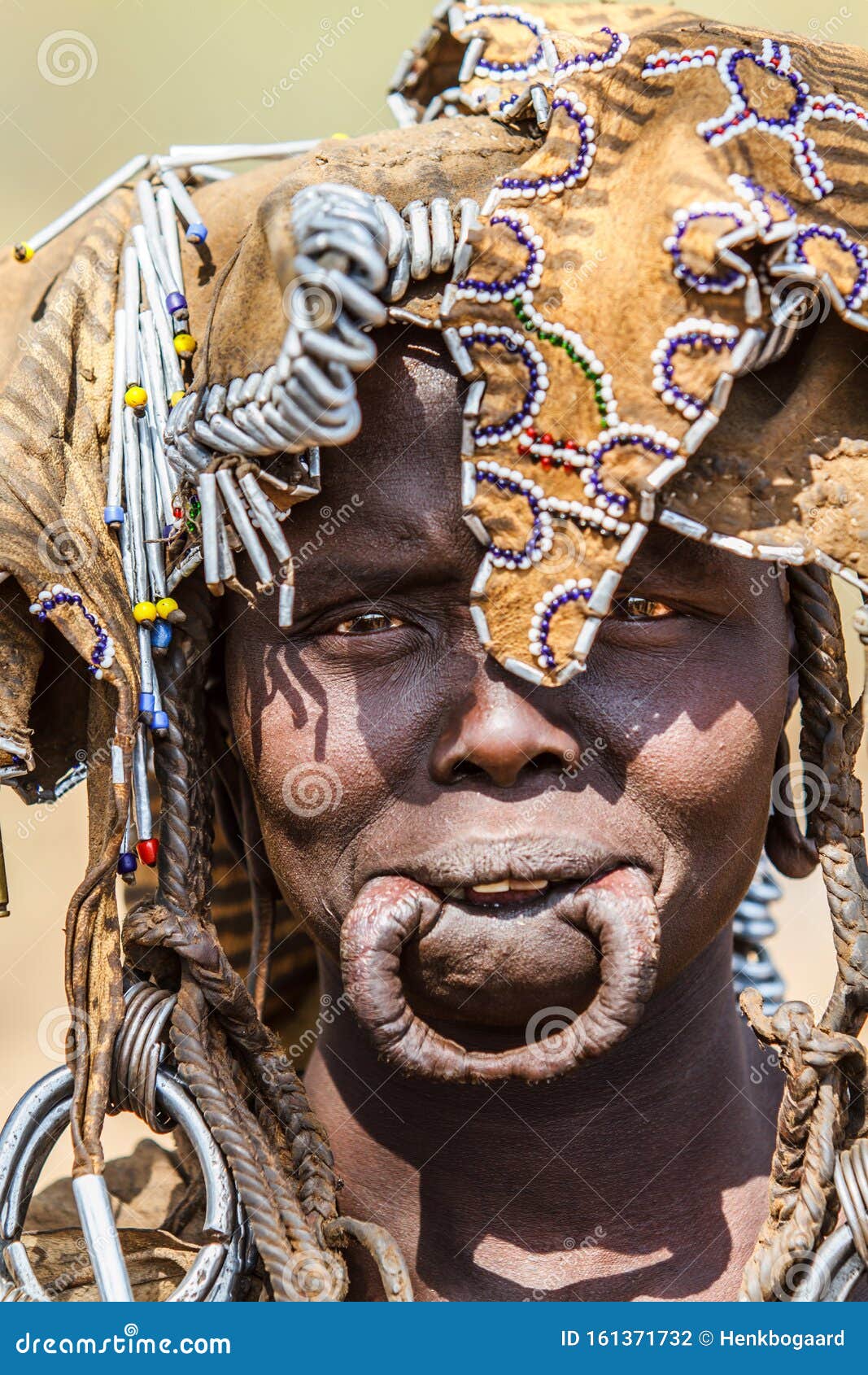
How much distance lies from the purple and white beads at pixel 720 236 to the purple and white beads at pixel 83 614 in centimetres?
88

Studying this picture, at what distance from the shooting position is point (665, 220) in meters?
1.74

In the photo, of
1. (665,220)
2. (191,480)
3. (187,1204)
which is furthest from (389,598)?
(187,1204)

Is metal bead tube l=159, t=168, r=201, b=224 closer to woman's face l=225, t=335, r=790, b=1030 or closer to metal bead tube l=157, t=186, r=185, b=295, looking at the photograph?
metal bead tube l=157, t=186, r=185, b=295

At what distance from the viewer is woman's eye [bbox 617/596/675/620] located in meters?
1.96

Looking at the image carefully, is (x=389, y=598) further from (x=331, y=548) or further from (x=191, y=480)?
(x=191, y=480)

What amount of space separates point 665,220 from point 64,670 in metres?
1.04

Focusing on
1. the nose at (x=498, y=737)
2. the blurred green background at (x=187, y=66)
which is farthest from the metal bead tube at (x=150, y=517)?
the blurred green background at (x=187, y=66)

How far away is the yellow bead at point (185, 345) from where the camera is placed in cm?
214

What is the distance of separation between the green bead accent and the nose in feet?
1.15

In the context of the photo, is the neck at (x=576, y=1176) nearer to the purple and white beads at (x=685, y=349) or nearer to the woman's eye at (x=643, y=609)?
the woman's eye at (x=643, y=609)

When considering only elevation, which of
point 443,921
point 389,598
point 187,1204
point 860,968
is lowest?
point 860,968

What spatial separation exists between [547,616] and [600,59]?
2.25 ft

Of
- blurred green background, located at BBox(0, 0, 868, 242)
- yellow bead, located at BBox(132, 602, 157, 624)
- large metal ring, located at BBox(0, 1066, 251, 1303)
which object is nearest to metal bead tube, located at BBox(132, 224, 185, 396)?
yellow bead, located at BBox(132, 602, 157, 624)

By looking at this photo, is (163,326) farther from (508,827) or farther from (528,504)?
(508,827)
